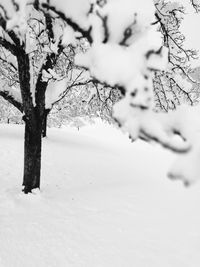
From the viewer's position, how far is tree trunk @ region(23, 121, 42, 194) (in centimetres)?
891

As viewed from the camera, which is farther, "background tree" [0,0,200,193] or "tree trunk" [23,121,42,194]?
"tree trunk" [23,121,42,194]

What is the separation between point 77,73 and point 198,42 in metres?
135

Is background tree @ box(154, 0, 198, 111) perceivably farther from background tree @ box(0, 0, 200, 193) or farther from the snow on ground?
background tree @ box(0, 0, 200, 193)

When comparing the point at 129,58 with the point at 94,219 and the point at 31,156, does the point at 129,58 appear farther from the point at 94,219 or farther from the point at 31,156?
the point at 31,156

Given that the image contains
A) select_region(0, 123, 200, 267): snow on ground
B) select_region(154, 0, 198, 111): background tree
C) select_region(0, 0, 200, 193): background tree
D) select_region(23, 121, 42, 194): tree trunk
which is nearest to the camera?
select_region(0, 0, 200, 193): background tree

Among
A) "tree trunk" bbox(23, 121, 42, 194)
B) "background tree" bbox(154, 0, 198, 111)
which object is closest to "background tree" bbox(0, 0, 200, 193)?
"tree trunk" bbox(23, 121, 42, 194)

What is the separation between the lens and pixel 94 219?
7926mm

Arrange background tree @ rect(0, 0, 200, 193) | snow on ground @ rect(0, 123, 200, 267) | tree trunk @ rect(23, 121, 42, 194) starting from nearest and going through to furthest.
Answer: background tree @ rect(0, 0, 200, 193), snow on ground @ rect(0, 123, 200, 267), tree trunk @ rect(23, 121, 42, 194)

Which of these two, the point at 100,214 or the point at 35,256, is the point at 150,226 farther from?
the point at 35,256

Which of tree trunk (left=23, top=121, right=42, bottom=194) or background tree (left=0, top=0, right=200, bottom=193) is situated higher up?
background tree (left=0, top=0, right=200, bottom=193)

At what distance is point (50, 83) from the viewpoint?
9.05 m

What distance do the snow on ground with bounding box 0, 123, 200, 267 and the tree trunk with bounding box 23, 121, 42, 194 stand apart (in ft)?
1.02

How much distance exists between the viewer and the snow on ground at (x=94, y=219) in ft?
20.5

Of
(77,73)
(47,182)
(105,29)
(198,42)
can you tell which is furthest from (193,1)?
(198,42)
